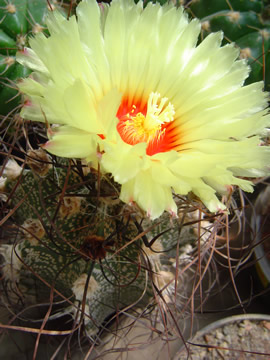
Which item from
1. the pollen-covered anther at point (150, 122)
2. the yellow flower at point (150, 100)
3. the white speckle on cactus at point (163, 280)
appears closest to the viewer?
the yellow flower at point (150, 100)

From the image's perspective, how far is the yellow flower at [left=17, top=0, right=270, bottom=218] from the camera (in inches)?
12.1

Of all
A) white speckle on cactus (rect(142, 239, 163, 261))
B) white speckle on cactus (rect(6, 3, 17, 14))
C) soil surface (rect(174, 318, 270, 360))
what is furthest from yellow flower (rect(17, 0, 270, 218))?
soil surface (rect(174, 318, 270, 360))

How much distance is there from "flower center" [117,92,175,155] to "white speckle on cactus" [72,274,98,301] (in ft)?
0.53

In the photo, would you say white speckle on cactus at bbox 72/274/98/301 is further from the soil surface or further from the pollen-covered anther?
the soil surface

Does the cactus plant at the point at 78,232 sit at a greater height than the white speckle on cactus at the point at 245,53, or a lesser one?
lesser

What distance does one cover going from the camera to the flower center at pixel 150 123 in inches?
16.5

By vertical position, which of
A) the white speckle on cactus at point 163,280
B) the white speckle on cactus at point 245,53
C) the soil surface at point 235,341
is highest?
the white speckle on cactus at point 245,53

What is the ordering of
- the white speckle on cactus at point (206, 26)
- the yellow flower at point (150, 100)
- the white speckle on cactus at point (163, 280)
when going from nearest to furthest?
the yellow flower at point (150, 100), the white speckle on cactus at point (163, 280), the white speckle on cactus at point (206, 26)

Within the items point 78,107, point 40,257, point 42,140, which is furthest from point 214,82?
point 42,140

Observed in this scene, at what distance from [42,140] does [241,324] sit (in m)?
0.47

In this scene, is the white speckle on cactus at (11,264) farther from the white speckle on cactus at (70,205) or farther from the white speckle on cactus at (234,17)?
the white speckle on cactus at (234,17)

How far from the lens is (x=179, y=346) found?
0.67 meters

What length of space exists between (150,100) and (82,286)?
0.22 m

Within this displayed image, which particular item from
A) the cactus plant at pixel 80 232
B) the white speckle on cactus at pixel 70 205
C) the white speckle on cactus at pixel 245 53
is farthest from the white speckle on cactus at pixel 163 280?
the white speckle on cactus at pixel 245 53
